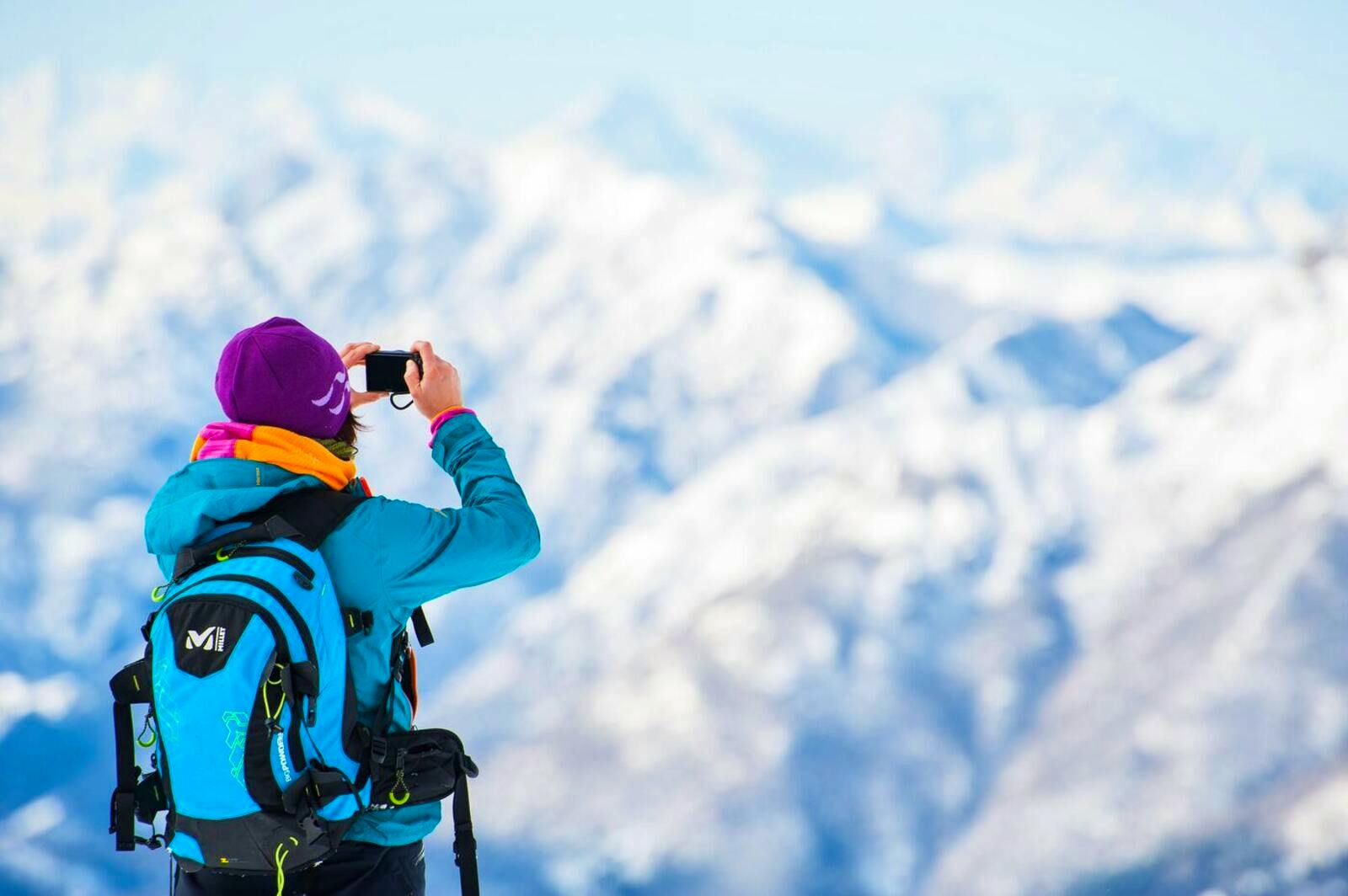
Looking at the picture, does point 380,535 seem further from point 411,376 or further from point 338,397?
point 411,376

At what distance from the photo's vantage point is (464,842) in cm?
190

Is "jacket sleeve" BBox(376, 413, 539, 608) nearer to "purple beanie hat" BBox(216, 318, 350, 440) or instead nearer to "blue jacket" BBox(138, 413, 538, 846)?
"blue jacket" BBox(138, 413, 538, 846)

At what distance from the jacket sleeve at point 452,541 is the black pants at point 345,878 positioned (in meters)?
0.40

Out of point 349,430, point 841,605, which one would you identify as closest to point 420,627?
point 349,430

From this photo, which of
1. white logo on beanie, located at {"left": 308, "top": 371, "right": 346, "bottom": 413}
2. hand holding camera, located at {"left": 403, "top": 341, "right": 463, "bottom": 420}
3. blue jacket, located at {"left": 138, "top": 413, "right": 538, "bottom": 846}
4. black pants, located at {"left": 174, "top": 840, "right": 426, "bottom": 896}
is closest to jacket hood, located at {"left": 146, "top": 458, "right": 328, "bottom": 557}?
blue jacket, located at {"left": 138, "top": 413, "right": 538, "bottom": 846}

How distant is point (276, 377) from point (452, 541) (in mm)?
349

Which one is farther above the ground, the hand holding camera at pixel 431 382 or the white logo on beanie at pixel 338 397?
the hand holding camera at pixel 431 382

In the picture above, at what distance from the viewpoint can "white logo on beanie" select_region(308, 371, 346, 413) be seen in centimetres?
173

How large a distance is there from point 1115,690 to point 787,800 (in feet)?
26.4

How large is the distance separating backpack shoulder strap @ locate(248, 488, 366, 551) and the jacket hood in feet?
0.05

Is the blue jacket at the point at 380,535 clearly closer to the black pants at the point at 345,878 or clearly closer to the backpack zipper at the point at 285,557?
the backpack zipper at the point at 285,557

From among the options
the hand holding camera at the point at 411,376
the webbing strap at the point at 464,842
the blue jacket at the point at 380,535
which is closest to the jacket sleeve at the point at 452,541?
the blue jacket at the point at 380,535

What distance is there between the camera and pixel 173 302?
5362 centimetres

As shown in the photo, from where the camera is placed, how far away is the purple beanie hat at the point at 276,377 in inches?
66.8
